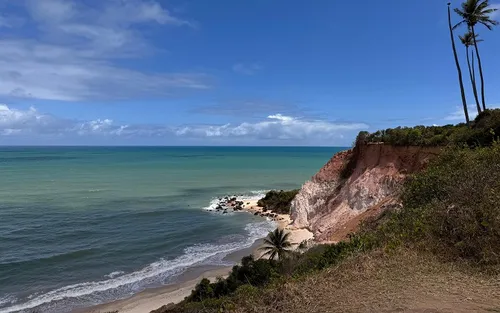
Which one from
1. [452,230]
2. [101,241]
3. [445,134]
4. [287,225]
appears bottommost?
[101,241]

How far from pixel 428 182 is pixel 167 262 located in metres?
21.4

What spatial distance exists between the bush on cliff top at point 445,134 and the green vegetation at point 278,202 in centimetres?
1684

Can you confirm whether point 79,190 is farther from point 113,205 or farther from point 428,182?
point 428,182

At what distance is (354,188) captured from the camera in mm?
33719

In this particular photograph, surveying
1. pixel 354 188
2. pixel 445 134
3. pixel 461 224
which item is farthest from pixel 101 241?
pixel 461 224

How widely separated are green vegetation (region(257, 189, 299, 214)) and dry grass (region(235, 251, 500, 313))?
41.6m

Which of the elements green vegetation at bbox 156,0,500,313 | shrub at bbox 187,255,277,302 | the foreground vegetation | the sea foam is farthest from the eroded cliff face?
the foreground vegetation

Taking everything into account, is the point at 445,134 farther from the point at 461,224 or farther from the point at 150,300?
the point at 150,300

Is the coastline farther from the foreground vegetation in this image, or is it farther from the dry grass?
the dry grass

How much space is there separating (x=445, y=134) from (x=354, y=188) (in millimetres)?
8543

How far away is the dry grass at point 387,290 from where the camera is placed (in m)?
6.80

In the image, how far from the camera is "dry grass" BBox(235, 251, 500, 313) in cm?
680

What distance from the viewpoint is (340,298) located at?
286 inches

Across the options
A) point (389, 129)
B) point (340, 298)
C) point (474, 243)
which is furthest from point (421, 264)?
point (389, 129)
